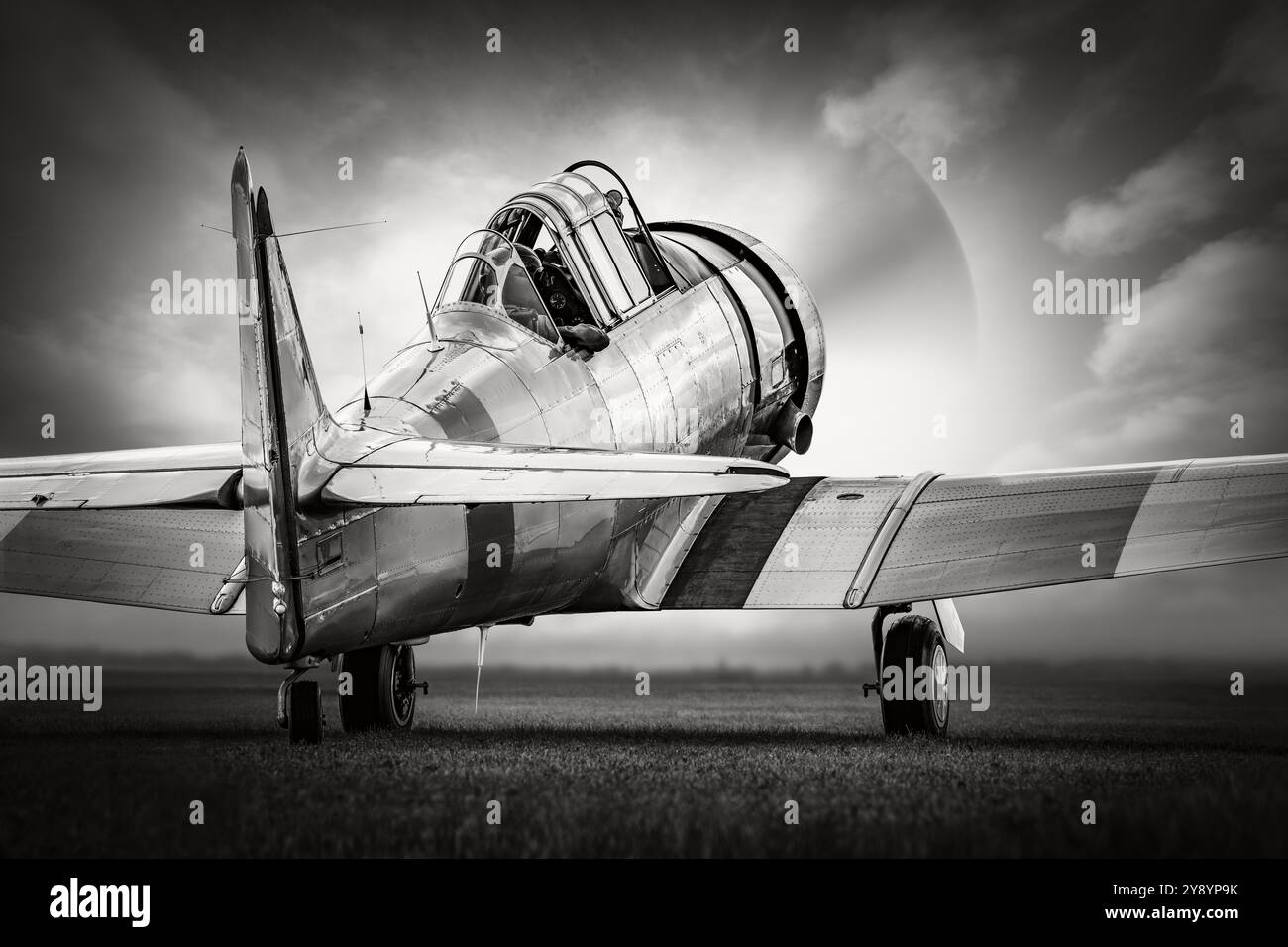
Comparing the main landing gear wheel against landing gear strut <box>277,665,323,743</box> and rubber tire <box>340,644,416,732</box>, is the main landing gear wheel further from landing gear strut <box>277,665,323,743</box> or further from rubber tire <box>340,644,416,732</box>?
landing gear strut <box>277,665,323,743</box>

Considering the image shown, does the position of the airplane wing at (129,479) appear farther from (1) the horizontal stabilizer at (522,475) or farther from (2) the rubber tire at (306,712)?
(2) the rubber tire at (306,712)

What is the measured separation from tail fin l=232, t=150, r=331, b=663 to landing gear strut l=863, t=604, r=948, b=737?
15.2 ft

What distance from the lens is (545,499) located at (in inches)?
197

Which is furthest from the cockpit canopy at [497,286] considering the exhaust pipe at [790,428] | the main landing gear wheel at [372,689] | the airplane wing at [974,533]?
the exhaust pipe at [790,428]

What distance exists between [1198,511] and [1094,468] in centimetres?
103

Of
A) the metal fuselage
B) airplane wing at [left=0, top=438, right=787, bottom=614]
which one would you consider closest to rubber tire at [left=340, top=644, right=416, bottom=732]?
airplane wing at [left=0, top=438, right=787, bottom=614]

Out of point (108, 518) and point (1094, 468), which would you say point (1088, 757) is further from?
point (108, 518)

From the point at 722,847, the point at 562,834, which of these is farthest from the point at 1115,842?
the point at 562,834

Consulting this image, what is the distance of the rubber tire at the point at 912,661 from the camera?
27.3 feet

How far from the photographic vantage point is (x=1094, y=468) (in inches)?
343

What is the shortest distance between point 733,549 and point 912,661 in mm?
1690

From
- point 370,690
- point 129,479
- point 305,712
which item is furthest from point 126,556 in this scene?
point 129,479

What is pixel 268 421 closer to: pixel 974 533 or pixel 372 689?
pixel 372 689

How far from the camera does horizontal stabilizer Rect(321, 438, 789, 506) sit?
15.9ft
